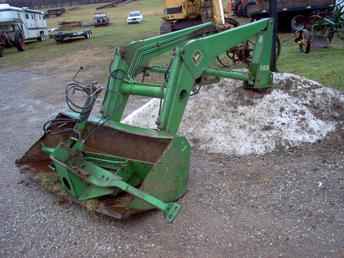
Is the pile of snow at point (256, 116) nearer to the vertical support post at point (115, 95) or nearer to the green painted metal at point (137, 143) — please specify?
the green painted metal at point (137, 143)

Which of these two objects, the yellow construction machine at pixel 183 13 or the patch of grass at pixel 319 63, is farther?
the yellow construction machine at pixel 183 13

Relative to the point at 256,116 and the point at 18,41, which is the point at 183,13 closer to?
the point at 18,41

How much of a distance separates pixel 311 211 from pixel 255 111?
1873mm

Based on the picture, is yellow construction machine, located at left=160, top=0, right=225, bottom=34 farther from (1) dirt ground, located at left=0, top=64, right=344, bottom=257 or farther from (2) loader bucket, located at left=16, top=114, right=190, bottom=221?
(2) loader bucket, located at left=16, top=114, right=190, bottom=221

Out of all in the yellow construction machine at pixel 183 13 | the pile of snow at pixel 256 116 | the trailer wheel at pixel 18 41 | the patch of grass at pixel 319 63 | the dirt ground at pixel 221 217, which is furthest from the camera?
the trailer wheel at pixel 18 41

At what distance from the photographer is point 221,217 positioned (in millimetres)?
3113

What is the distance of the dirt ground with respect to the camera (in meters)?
2.78

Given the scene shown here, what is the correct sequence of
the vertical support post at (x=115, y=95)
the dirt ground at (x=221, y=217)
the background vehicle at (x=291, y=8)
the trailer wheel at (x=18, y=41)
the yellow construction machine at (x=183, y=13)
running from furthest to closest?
the trailer wheel at (x=18, y=41) → the background vehicle at (x=291, y=8) → the yellow construction machine at (x=183, y=13) → the vertical support post at (x=115, y=95) → the dirt ground at (x=221, y=217)

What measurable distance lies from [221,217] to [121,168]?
3.11 ft

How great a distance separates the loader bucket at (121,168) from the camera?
2.86 meters

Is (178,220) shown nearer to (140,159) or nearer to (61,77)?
(140,159)

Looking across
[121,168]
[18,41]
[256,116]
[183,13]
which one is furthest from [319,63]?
[18,41]

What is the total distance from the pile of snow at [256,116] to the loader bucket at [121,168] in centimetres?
123

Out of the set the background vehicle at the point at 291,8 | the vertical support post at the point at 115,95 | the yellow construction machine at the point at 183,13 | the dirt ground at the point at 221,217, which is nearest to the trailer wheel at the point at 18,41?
the yellow construction machine at the point at 183,13
